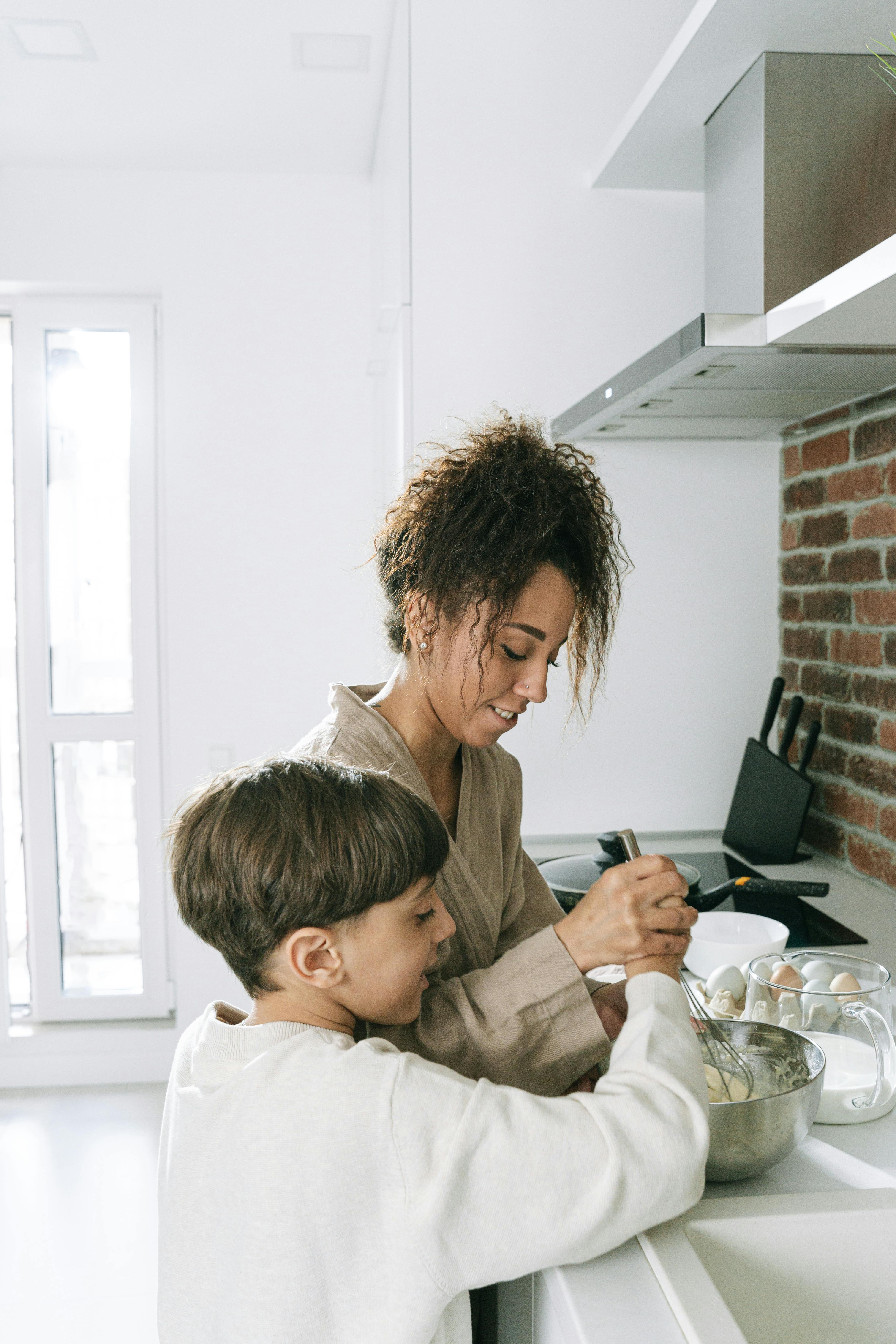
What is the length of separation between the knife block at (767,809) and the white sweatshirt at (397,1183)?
3.95 ft

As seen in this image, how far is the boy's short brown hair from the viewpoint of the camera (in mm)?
790

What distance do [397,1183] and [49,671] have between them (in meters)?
2.60

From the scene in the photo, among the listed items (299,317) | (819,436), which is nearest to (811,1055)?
(819,436)

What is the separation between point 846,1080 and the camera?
3.23ft

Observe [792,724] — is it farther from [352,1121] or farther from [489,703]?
[352,1121]

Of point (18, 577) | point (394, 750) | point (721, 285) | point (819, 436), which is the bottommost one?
point (394, 750)

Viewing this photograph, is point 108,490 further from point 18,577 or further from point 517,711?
point 517,711

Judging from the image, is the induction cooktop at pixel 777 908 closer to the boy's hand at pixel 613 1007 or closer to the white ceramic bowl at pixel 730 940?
the white ceramic bowl at pixel 730 940

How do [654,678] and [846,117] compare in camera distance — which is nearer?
[846,117]

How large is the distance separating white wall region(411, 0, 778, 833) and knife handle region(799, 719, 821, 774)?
17 centimetres

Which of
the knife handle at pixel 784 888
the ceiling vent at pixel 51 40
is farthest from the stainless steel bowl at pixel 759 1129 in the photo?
the ceiling vent at pixel 51 40

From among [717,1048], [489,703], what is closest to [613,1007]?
[717,1048]

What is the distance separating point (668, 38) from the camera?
6.47 ft

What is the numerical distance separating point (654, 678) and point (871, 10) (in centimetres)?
115
